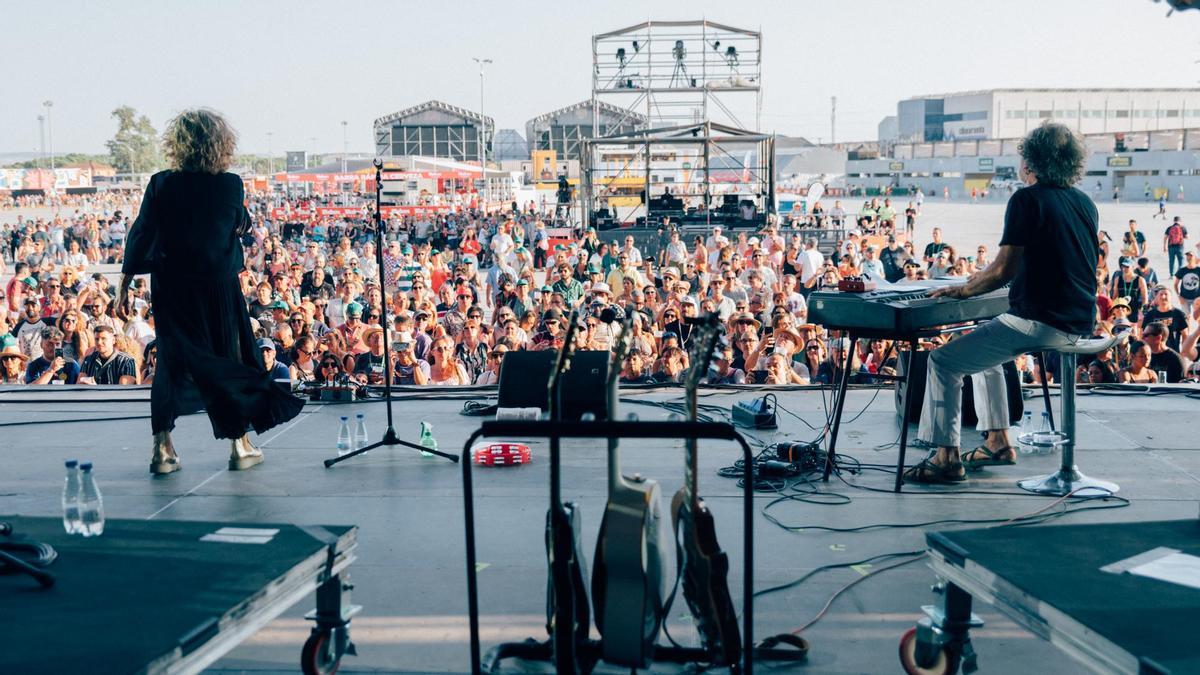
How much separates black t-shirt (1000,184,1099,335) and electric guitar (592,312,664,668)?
93.2 inches

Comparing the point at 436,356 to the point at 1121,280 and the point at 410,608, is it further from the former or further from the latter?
the point at 1121,280

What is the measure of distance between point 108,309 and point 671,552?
8.40m

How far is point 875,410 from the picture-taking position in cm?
615

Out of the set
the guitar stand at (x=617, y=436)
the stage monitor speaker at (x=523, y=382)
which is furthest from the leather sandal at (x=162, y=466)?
the guitar stand at (x=617, y=436)

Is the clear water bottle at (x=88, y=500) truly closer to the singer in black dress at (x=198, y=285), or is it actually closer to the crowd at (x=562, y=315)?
the singer in black dress at (x=198, y=285)

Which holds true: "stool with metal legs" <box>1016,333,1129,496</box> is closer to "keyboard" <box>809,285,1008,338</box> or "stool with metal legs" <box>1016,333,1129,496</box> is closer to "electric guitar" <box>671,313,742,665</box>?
"keyboard" <box>809,285,1008,338</box>

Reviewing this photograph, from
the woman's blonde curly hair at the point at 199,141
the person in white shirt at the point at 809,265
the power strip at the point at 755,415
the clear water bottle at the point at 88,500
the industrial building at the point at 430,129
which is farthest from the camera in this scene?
the industrial building at the point at 430,129

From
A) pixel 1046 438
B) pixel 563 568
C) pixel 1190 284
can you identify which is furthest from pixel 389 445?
pixel 1190 284

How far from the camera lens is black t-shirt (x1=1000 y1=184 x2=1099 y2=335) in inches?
165

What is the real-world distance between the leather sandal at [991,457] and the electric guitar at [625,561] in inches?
112

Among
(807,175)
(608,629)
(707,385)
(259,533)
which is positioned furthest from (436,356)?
(807,175)

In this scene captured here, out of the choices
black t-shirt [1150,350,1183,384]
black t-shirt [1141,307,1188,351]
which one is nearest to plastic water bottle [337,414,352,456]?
black t-shirt [1150,350,1183,384]

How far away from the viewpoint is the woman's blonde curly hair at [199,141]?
177 inches

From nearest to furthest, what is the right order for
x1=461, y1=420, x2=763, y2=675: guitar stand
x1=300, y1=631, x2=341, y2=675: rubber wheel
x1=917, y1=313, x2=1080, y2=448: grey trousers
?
1. x1=461, y1=420, x2=763, y2=675: guitar stand
2. x1=300, y1=631, x2=341, y2=675: rubber wheel
3. x1=917, y1=313, x2=1080, y2=448: grey trousers
